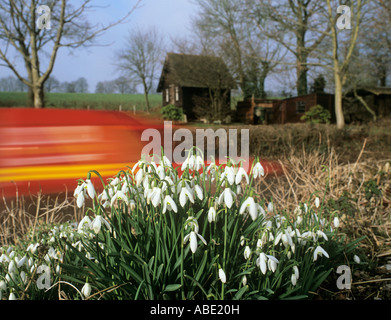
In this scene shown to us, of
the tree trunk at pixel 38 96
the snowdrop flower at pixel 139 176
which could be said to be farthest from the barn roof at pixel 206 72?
the snowdrop flower at pixel 139 176

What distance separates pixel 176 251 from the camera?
66.4 inches

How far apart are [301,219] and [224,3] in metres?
16.9

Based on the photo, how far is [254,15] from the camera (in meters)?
14.4

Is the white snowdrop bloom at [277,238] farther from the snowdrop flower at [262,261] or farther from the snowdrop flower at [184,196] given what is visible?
the snowdrop flower at [184,196]

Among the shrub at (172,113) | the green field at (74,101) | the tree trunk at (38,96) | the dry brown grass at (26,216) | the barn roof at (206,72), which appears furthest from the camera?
the shrub at (172,113)

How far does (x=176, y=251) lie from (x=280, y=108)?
1005 inches

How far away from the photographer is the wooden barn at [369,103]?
24.8 metres

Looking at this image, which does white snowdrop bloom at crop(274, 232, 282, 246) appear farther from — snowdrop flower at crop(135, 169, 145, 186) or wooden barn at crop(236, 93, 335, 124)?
wooden barn at crop(236, 93, 335, 124)

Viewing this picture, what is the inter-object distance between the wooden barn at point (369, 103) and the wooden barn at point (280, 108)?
1378 millimetres

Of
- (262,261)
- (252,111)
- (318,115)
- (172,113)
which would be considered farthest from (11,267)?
(318,115)

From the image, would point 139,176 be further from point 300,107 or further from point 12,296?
point 300,107
